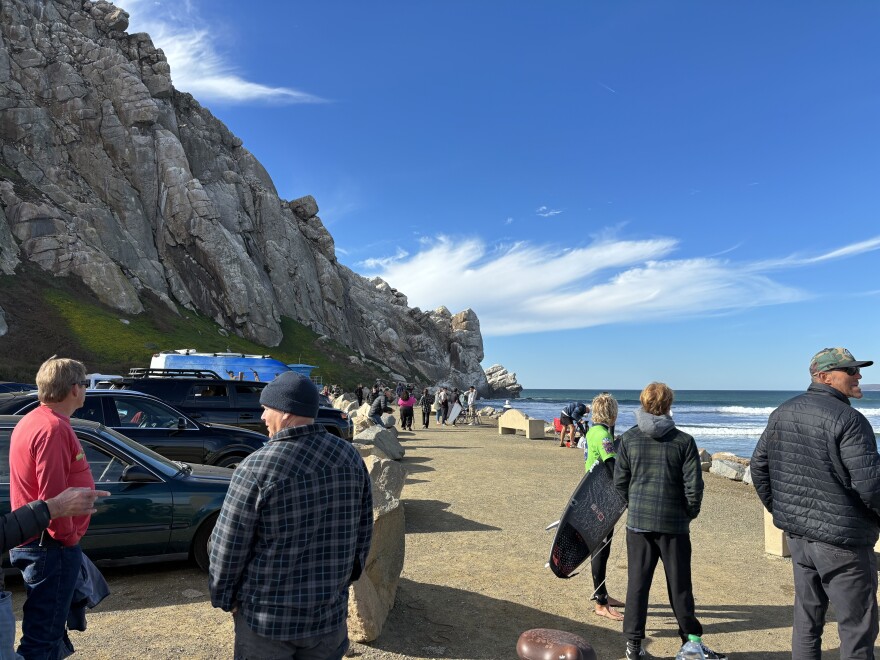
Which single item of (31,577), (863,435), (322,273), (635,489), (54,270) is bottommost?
(31,577)

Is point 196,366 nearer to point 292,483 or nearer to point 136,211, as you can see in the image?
point 292,483

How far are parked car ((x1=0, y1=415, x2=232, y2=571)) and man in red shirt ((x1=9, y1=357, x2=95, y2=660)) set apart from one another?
2642 mm

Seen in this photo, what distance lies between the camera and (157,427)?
32.2 feet

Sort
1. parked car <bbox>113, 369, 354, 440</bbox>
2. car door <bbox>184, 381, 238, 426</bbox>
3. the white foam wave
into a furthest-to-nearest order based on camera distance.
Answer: the white foam wave
car door <bbox>184, 381, 238, 426</bbox>
parked car <bbox>113, 369, 354, 440</bbox>

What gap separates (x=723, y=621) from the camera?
5.73 m

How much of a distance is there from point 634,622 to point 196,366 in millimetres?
28529

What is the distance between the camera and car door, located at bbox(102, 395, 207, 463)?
9625 millimetres

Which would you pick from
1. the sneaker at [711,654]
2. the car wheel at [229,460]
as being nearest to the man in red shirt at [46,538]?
the sneaker at [711,654]

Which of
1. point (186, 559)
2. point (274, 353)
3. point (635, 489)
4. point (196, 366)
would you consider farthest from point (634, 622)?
point (274, 353)

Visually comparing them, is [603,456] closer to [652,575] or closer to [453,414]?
[652,575]

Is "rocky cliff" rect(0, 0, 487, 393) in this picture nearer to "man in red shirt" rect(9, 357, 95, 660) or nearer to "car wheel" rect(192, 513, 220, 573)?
"car wheel" rect(192, 513, 220, 573)

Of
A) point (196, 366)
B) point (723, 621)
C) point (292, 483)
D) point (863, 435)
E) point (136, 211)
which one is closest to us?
point (292, 483)

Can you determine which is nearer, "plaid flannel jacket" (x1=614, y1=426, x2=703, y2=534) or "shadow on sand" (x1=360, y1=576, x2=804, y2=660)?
"plaid flannel jacket" (x1=614, y1=426, x2=703, y2=534)

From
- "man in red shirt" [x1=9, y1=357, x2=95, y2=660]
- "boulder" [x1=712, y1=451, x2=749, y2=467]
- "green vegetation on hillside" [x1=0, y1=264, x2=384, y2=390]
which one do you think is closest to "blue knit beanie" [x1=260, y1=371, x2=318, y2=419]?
"man in red shirt" [x1=9, y1=357, x2=95, y2=660]
